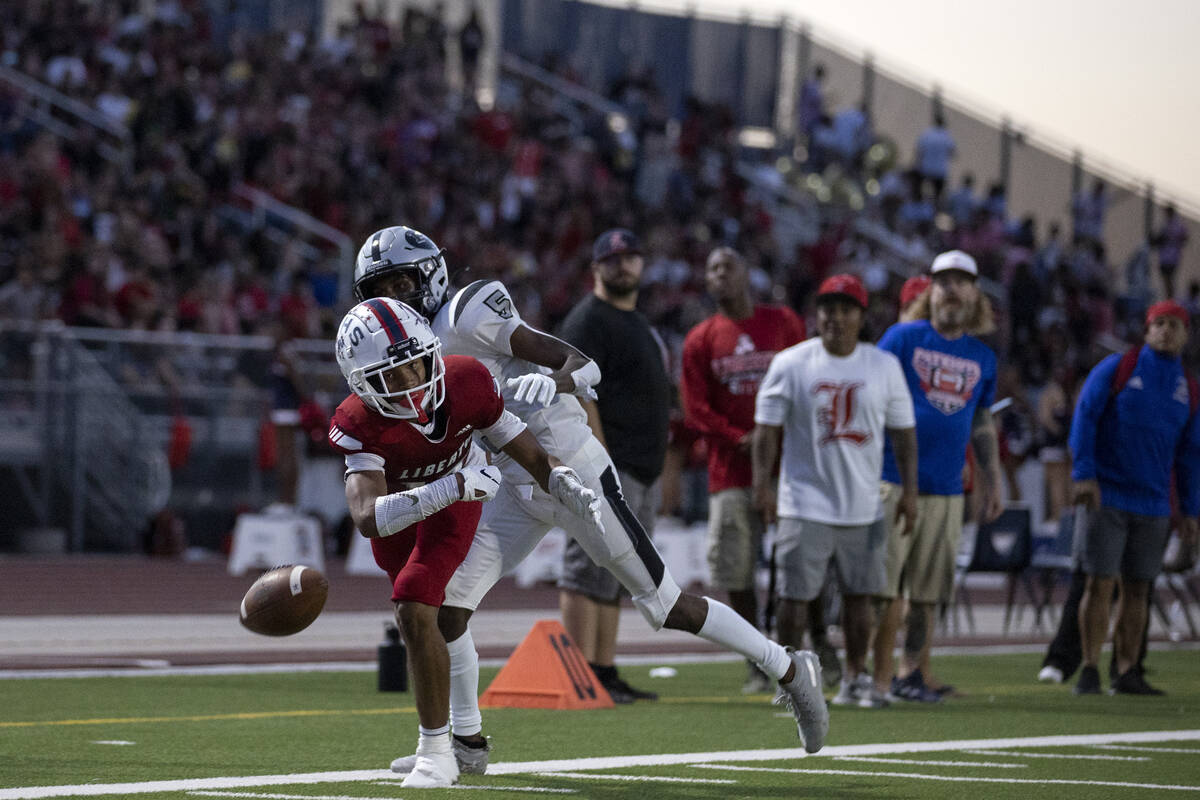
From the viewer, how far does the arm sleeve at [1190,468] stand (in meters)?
10.8

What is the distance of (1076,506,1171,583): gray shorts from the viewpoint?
10531 mm

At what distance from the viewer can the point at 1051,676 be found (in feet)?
37.1

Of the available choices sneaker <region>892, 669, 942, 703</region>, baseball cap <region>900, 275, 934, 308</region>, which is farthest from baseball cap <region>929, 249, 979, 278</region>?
sneaker <region>892, 669, 942, 703</region>

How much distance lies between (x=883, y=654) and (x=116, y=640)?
5149 millimetres

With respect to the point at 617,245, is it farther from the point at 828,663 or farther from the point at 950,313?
the point at 828,663

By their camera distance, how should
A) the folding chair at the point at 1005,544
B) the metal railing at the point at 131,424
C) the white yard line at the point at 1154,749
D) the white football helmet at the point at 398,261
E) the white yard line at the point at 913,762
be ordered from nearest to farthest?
the white football helmet at the point at 398,261 < the white yard line at the point at 913,762 < the white yard line at the point at 1154,749 < the folding chair at the point at 1005,544 < the metal railing at the point at 131,424

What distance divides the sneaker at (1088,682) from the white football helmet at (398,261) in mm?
5015

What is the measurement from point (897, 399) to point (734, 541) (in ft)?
4.51

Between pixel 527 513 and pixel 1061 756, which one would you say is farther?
pixel 1061 756

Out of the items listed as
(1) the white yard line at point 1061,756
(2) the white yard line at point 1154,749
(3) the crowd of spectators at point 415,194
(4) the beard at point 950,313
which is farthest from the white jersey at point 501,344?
(3) the crowd of spectators at point 415,194

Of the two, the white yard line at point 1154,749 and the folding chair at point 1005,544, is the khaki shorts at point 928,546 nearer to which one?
the white yard line at point 1154,749

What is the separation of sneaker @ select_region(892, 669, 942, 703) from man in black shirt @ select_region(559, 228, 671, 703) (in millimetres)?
1264

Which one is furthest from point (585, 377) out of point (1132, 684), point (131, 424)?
point (131, 424)

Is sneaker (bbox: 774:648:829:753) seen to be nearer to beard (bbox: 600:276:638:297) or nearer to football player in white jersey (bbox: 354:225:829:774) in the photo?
football player in white jersey (bbox: 354:225:829:774)
